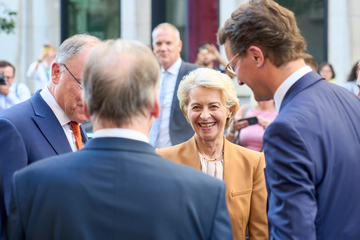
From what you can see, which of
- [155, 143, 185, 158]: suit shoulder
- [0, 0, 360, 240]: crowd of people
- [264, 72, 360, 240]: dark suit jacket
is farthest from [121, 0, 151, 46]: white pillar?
[264, 72, 360, 240]: dark suit jacket

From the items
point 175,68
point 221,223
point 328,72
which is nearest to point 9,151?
point 221,223

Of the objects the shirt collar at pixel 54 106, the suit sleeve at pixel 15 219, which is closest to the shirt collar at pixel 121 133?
the suit sleeve at pixel 15 219

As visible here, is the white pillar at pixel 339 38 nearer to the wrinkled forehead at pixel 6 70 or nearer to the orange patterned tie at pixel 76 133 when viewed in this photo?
the wrinkled forehead at pixel 6 70

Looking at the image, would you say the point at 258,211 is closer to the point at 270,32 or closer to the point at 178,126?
the point at 270,32

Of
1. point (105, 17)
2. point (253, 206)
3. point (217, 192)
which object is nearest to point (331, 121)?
point (217, 192)

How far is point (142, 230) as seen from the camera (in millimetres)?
1210

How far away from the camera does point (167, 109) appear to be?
501 cm

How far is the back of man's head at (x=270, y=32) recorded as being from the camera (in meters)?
1.79

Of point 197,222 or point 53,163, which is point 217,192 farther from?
point 53,163

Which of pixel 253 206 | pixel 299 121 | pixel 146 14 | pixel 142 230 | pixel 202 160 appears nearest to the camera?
pixel 142 230

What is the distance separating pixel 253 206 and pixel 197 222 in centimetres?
141

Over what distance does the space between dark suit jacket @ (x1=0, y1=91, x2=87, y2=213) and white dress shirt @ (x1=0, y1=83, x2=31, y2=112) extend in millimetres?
4708

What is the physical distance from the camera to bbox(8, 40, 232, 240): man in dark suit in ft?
4.00

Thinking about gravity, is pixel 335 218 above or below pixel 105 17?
below
